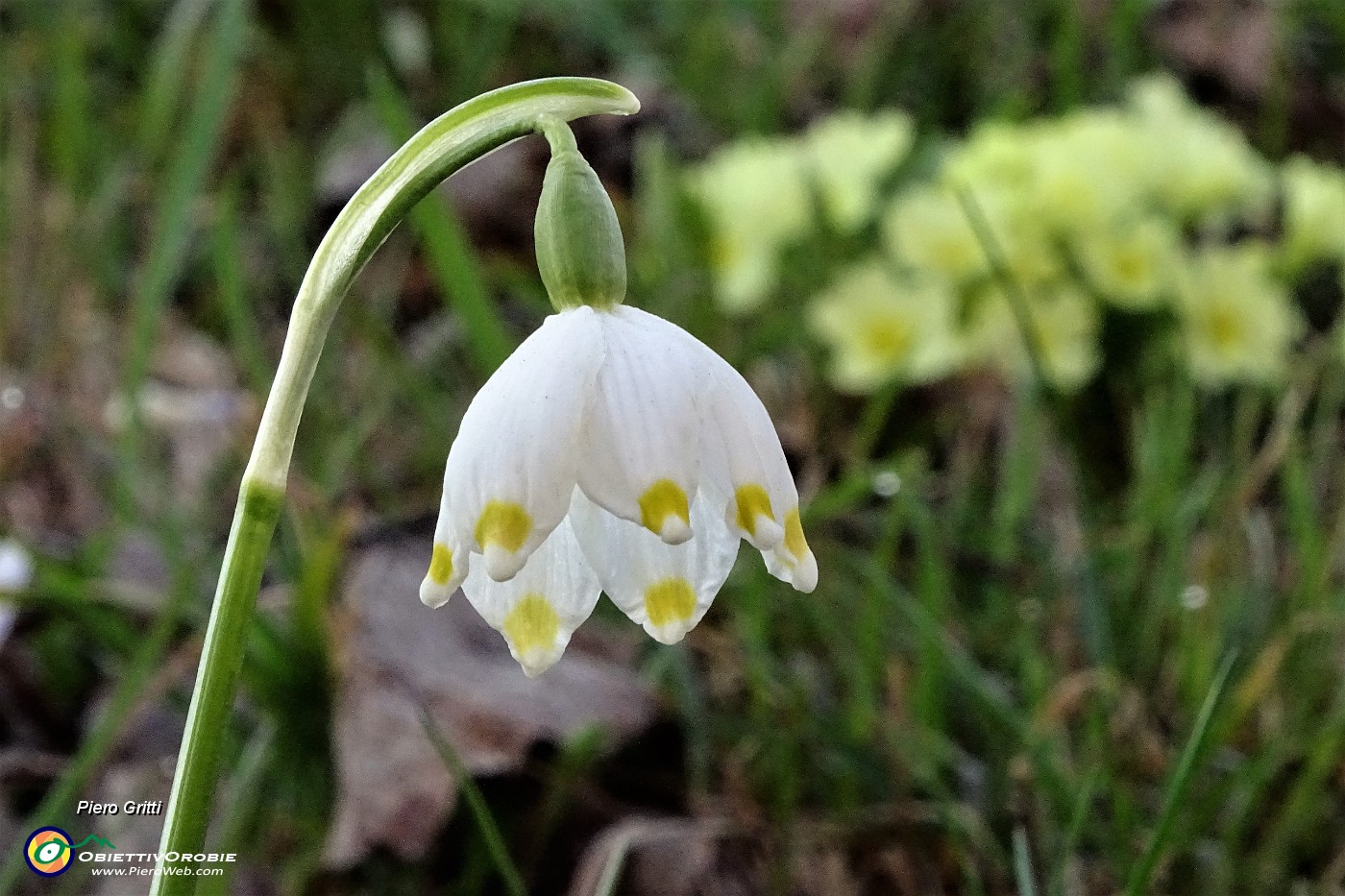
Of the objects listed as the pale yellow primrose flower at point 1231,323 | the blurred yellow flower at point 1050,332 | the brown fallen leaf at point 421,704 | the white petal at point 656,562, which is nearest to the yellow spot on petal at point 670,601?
the white petal at point 656,562

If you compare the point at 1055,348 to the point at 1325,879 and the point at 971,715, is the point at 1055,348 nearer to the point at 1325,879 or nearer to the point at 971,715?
the point at 971,715

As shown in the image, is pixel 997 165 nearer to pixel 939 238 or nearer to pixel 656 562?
pixel 939 238

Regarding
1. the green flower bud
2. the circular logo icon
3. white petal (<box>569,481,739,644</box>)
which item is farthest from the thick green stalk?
the circular logo icon

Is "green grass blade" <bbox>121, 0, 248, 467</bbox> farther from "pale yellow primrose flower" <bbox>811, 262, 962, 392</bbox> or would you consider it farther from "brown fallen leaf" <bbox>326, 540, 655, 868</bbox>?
"pale yellow primrose flower" <bbox>811, 262, 962, 392</bbox>

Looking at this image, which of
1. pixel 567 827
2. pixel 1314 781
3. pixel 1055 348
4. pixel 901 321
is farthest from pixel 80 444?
pixel 1314 781

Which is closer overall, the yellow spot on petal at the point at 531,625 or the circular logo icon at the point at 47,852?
the yellow spot on petal at the point at 531,625

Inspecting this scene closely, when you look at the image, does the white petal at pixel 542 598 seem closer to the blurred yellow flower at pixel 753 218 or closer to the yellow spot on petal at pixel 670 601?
the yellow spot on petal at pixel 670 601
